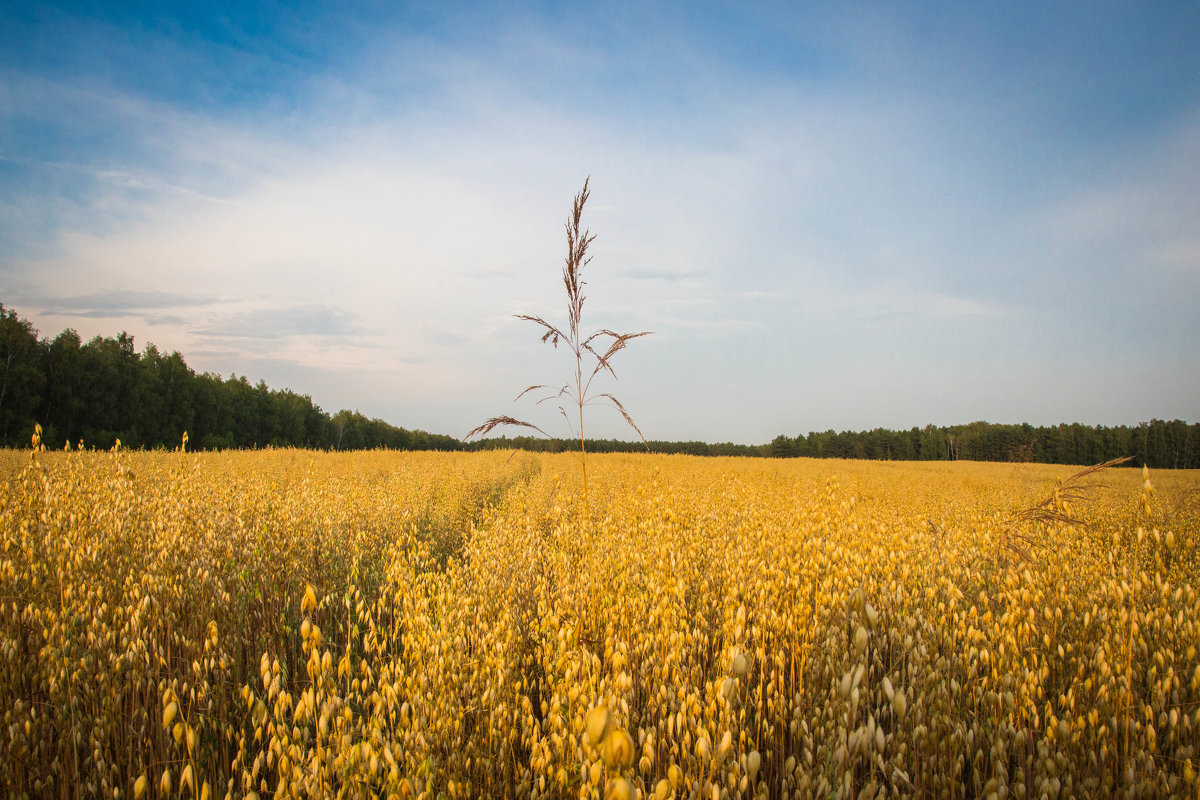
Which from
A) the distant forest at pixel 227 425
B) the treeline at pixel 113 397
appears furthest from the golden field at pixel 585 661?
the treeline at pixel 113 397

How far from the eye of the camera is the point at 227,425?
153 ft

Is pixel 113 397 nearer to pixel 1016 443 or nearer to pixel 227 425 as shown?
pixel 227 425

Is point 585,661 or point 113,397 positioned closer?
point 585,661

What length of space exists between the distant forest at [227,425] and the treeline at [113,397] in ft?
0.24

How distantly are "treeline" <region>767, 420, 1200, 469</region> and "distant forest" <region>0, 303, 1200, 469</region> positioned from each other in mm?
136

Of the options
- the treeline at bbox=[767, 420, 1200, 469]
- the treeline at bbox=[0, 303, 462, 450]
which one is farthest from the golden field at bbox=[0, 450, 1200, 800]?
the treeline at bbox=[767, 420, 1200, 469]

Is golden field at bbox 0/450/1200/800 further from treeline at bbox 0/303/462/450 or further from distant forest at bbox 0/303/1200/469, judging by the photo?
treeline at bbox 0/303/462/450

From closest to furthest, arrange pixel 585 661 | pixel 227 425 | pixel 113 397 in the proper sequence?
pixel 585 661
pixel 113 397
pixel 227 425

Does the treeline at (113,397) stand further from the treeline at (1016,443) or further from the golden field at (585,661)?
the treeline at (1016,443)

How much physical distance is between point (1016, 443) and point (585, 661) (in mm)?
61697

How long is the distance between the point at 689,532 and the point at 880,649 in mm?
1697


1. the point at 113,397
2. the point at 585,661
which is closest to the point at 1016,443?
the point at 585,661

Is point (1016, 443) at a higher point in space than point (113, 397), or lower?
lower

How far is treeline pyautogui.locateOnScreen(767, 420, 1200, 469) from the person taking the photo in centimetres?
4909
